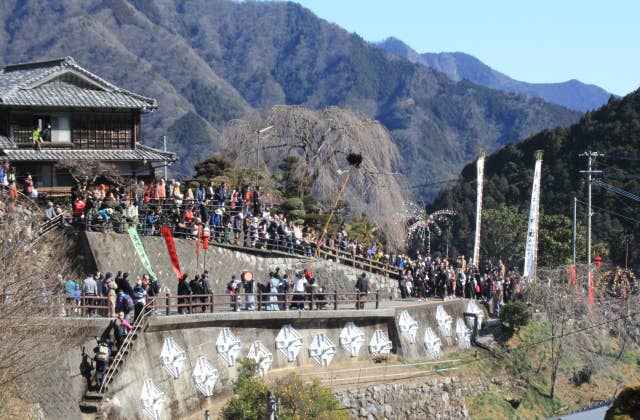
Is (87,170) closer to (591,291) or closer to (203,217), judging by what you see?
(203,217)

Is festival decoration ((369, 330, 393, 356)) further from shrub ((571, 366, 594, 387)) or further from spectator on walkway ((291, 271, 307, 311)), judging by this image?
shrub ((571, 366, 594, 387))

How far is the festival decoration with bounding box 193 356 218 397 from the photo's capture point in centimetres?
2709

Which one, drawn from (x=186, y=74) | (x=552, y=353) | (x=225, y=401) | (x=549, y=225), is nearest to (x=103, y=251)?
(x=225, y=401)

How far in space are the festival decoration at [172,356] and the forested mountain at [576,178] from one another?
4089cm

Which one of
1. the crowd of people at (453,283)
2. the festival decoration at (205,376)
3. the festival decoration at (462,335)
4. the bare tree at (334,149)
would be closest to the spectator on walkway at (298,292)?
the festival decoration at (205,376)

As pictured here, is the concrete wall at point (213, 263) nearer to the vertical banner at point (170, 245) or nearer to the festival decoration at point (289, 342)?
the vertical banner at point (170, 245)

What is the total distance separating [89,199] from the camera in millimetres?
29656

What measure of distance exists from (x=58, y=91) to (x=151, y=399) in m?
15.9

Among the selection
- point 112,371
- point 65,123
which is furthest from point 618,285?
point 112,371

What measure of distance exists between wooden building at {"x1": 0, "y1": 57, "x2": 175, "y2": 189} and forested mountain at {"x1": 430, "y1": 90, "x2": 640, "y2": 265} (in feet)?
107

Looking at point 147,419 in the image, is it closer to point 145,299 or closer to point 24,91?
point 145,299

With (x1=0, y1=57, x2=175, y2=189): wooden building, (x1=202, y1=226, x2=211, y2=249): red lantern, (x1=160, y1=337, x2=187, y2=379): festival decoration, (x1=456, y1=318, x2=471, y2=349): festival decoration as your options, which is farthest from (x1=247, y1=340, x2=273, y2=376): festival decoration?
(x1=456, y1=318, x2=471, y2=349): festival decoration

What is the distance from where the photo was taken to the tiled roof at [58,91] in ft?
116

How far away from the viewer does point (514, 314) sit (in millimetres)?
39906
